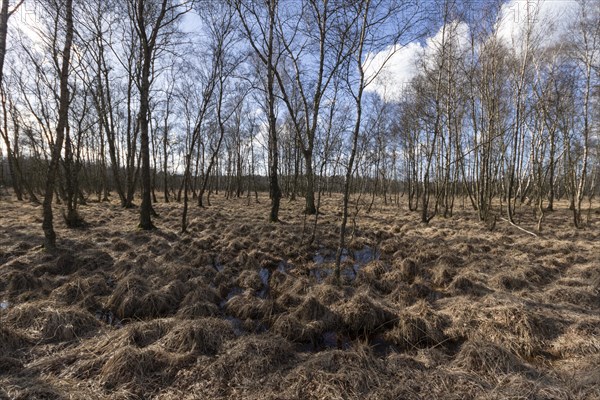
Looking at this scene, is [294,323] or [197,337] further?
[294,323]

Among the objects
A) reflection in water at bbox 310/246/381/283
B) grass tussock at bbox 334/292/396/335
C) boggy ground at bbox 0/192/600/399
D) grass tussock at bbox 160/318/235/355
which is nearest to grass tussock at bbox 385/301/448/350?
boggy ground at bbox 0/192/600/399

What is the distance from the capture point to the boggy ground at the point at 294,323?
2650 millimetres

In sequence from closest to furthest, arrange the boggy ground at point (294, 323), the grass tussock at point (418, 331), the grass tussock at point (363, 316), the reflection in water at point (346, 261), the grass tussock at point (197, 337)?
the boggy ground at point (294, 323) → the grass tussock at point (197, 337) → the grass tussock at point (418, 331) → the grass tussock at point (363, 316) → the reflection in water at point (346, 261)

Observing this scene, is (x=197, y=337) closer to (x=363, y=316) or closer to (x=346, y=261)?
(x=363, y=316)

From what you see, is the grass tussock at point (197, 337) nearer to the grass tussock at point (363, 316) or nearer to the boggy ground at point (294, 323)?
the boggy ground at point (294, 323)

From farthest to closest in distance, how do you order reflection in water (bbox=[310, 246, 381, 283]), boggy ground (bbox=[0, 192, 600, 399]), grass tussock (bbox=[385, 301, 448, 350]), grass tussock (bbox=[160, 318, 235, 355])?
reflection in water (bbox=[310, 246, 381, 283])
grass tussock (bbox=[385, 301, 448, 350])
grass tussock (bbox=[160, 318, 235, 355])
boggy ground (bbox=[0, 192, 600, 399])

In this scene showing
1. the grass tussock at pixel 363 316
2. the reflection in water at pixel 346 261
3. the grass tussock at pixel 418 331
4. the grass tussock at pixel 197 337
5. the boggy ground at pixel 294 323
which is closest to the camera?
the boggy ground at pixel 294 323

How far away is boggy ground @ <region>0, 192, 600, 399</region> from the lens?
2.65 meters

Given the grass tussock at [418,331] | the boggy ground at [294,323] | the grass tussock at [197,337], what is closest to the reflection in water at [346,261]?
the boggy ground at [294,323]

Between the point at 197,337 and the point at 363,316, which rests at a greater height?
the point at 197,337

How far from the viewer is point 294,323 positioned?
3.87 m

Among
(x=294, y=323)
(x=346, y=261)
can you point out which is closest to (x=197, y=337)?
(x=294, y=323)

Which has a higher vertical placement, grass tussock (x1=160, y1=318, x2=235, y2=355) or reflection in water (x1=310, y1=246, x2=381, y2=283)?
grass tussock (x1=160, y1=318, x2=235, y2=355)

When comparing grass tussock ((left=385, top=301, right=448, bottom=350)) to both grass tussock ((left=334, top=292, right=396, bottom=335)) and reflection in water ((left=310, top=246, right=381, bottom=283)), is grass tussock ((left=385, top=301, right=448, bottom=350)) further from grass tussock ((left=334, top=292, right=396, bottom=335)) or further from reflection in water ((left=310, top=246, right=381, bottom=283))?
reflection in water ((left=310, top=246, right=381, bottom=283))
